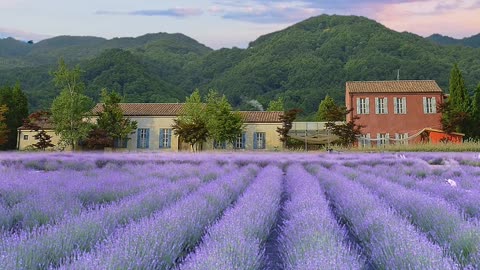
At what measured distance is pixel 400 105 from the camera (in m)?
29.8

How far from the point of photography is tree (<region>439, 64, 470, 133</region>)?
25.9m

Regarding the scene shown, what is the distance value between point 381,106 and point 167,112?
591 inches

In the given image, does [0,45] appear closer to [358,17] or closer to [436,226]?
[358,17]

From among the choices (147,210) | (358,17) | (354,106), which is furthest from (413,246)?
(358,17)

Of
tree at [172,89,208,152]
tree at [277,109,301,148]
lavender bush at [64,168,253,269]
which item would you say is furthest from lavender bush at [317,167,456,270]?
tree at [277,109,301,148]

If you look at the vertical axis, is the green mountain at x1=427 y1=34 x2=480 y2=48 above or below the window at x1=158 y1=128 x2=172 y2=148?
above

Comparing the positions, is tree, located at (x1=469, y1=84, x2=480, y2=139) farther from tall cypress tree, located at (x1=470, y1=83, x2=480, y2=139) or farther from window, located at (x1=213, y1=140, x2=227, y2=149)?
window, located at (x1=213, y1=140, x2=227, y2=149)

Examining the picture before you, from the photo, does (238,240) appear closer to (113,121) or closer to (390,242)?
(390,242)

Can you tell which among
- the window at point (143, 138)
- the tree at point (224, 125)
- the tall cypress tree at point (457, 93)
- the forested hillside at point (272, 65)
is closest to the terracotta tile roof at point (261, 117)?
the tree at point (224, 125)

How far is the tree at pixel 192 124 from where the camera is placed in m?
26.2

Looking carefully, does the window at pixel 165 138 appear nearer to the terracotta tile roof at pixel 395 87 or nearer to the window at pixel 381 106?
the terracotta tile roof at pixel 395 87

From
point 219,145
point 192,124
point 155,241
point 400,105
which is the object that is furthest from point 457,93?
point 155,241

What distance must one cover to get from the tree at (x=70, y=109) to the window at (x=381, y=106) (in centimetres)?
1876

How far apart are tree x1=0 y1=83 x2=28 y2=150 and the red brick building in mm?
24940
